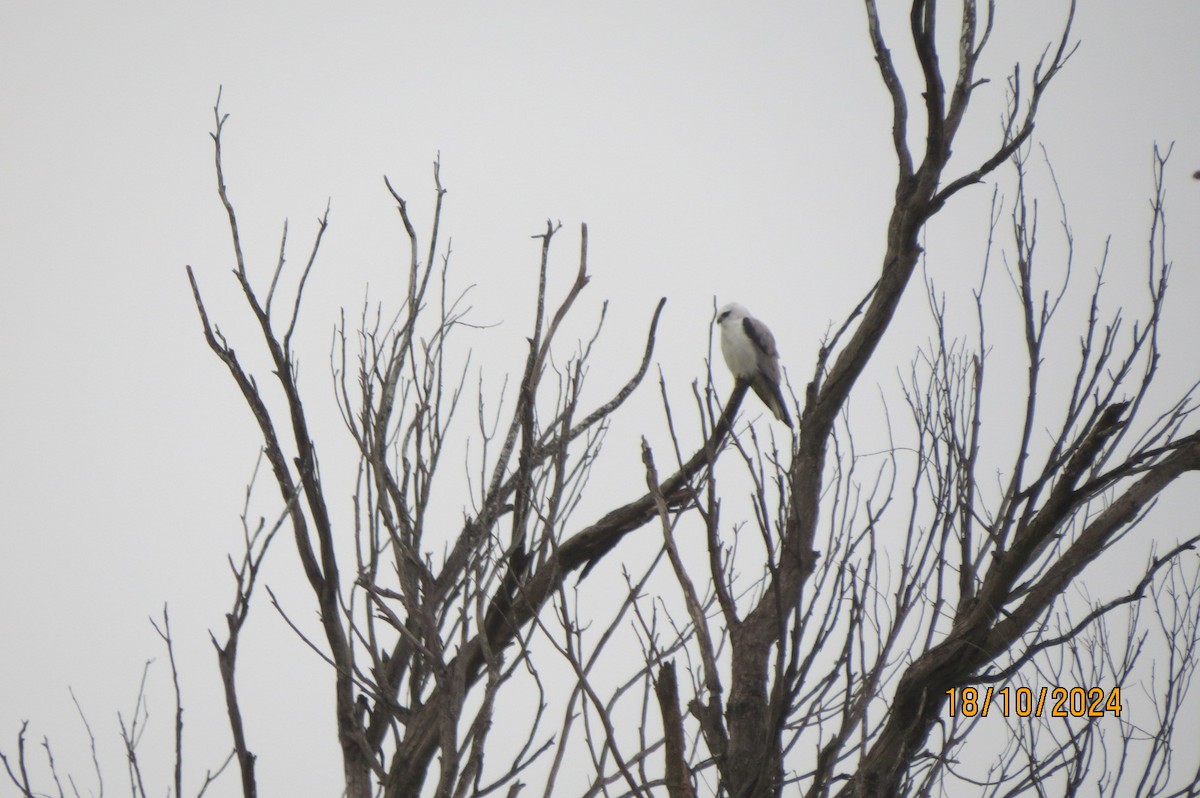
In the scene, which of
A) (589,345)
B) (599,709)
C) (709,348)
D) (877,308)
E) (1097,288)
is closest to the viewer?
(599,709)

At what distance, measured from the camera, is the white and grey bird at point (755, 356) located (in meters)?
7.61

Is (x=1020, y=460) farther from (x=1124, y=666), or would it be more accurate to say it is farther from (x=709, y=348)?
(x=1124, y=666)

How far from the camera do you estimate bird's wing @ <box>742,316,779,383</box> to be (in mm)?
7629

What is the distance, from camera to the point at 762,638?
1.99 meters

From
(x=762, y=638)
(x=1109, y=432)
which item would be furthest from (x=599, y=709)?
(x=1109, y=432)

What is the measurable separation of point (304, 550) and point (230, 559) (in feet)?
0.57
